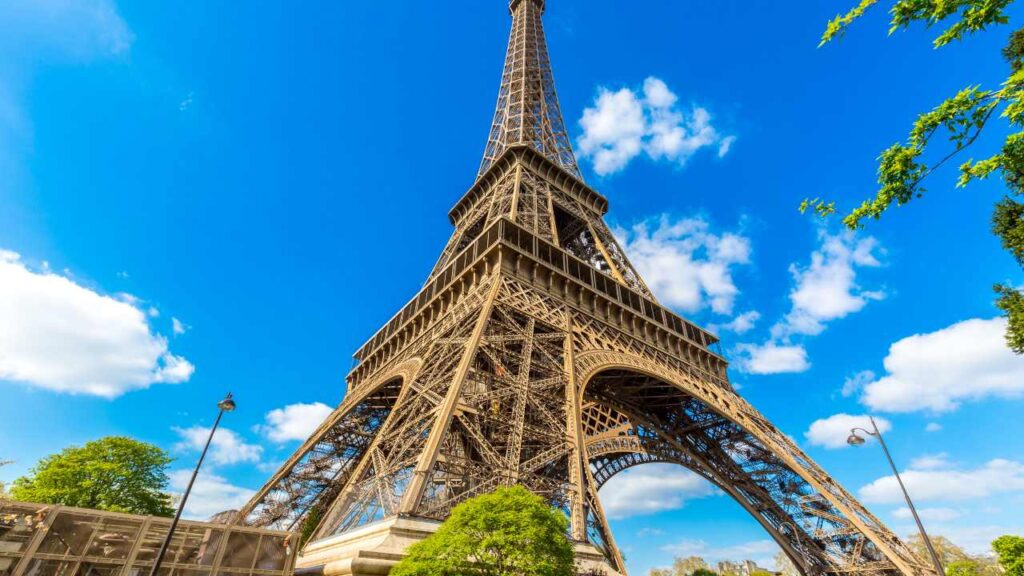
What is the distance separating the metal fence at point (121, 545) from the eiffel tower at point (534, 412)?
5.62ft

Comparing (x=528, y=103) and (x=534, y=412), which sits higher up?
(x=528, y=103)

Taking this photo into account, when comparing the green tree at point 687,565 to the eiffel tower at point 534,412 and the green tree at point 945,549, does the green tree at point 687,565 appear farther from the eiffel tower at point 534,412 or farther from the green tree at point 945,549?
the eiffel tower at point 534,412

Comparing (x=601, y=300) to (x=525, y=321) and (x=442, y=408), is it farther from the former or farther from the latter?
(x=442, y=408)

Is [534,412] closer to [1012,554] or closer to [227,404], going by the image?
[227,404]

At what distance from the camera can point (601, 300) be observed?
24062 mm

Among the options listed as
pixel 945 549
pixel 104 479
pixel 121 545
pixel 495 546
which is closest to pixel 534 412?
pixel 495 546

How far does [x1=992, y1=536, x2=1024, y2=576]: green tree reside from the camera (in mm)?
19109

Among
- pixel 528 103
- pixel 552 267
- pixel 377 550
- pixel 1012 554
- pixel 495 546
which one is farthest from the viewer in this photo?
pixel 528 103

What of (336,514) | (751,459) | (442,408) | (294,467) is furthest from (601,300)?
(294,467)

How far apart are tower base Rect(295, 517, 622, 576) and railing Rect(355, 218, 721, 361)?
42.2 ft

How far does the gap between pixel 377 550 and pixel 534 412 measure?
706cm

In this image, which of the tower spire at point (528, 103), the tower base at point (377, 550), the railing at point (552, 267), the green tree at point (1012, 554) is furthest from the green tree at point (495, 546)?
the tower spire at point (528, 103)

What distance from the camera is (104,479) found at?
1011 inches

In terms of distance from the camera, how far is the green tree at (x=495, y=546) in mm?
8766
